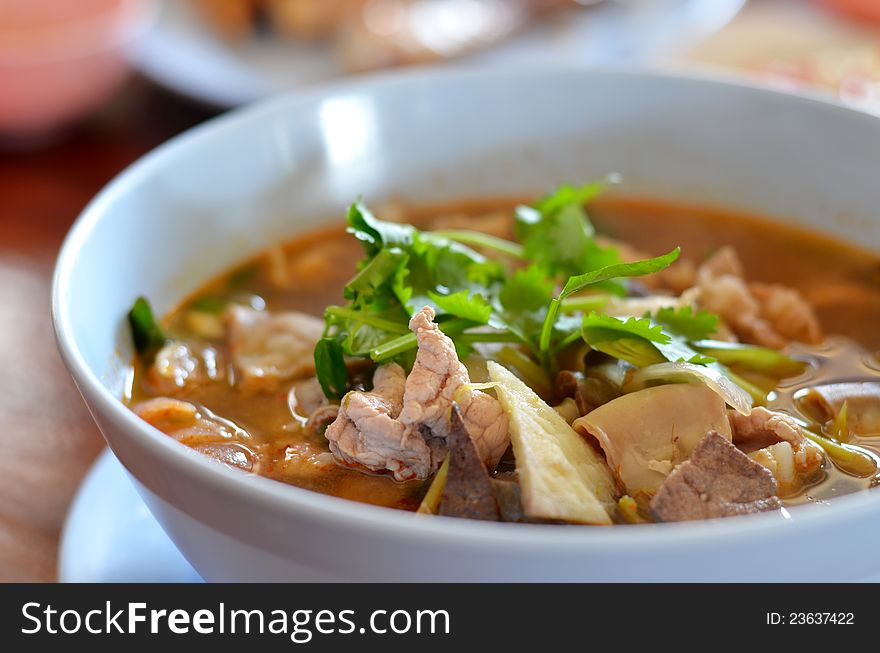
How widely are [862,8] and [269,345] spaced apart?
9.16 ft

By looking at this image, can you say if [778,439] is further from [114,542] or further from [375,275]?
[114,542]

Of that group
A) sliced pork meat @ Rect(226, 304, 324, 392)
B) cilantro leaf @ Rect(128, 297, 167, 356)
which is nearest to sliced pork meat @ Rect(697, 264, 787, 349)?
sliced pork meat @ Rect(226, 304, 324, 392)

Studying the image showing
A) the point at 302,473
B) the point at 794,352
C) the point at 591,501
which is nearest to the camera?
the point at 591,501

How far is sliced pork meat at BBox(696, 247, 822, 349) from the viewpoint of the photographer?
187 cm

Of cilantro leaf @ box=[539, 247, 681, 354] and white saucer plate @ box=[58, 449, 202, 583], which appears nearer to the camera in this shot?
cilantro leaf @ box=[539, 247, 681, 354]

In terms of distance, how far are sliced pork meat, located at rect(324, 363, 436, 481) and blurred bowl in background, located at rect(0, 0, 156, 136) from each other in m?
1.95

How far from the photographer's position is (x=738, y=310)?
74.8 inches

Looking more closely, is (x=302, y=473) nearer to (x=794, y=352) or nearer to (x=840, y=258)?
(x=794, y=352)

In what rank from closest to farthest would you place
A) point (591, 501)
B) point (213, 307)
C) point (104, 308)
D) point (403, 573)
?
point (403, 573) → point (591, 501) → point (104, 308) → point (213, 307)

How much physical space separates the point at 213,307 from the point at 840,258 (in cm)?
126

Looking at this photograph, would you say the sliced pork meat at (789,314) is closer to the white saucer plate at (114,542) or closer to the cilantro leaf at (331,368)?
the cilantro leaf at (331,368)

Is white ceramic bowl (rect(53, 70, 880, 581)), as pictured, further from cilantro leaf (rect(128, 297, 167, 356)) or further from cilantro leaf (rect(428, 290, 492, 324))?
cilantro leaf (rect(428, 290, 492, 324))
